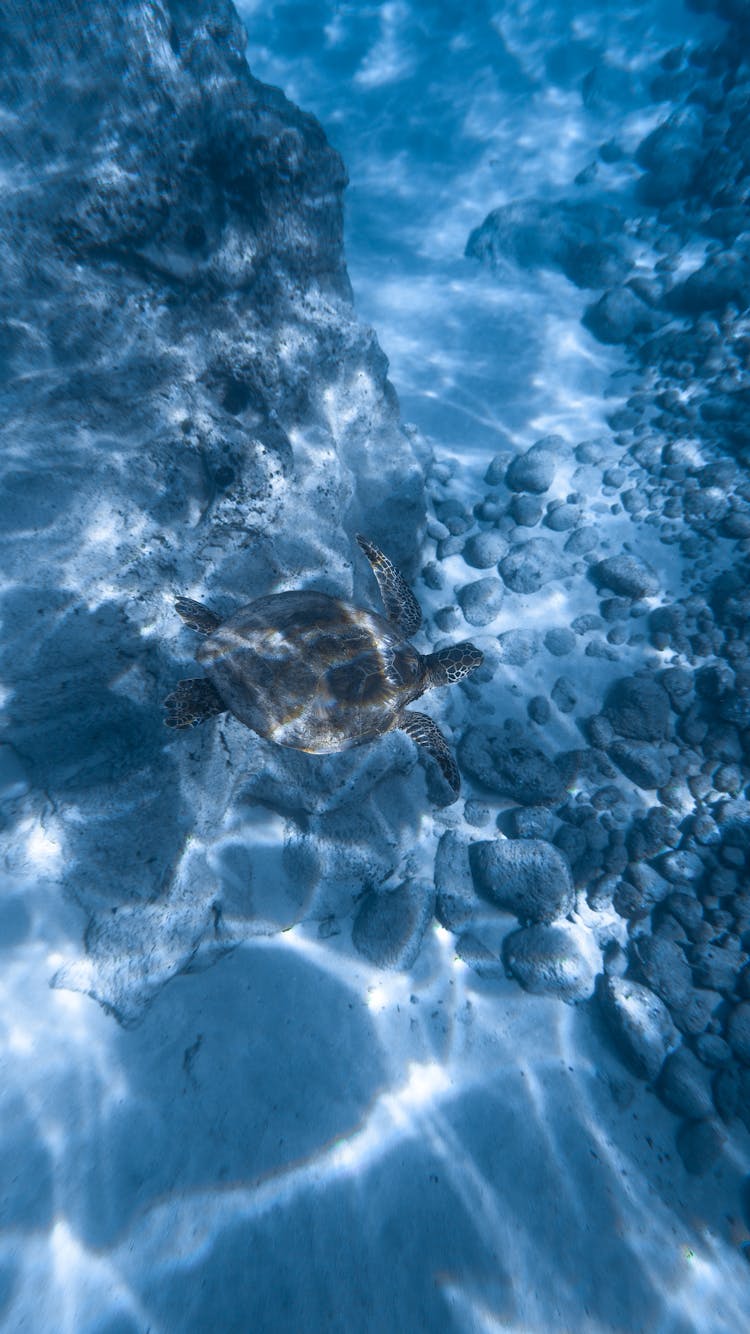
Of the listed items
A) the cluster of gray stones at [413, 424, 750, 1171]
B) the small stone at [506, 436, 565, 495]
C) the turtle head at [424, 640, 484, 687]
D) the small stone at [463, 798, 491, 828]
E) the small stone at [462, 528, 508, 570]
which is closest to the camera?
the cluster of gray stones at [413, 424, 750, 1171]

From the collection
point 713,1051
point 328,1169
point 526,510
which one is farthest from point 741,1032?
point 526,510

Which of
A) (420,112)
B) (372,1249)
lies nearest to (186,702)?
(372,1249)

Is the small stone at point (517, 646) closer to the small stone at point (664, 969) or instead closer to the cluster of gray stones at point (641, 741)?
the cluster of gray stones at point (641, 741)

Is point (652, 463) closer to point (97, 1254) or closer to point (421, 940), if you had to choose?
point (421, 940)

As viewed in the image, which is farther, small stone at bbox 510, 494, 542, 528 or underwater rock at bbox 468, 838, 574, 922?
small stone at bbox 510, 494, 542, 528

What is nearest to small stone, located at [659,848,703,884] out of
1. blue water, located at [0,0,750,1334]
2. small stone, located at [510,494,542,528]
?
blue water, located at [0,0,750,1334]

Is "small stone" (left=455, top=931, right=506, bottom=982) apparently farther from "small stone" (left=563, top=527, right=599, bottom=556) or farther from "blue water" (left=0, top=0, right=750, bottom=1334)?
"small stone" (left=563, top=527, right=599, bottom=556)
